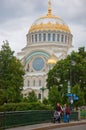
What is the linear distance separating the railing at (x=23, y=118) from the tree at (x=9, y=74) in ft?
76.0

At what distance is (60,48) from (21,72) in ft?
211

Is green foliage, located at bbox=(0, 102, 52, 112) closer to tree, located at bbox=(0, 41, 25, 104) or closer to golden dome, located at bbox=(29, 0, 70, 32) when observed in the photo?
tree, located at bbox=(0, 41, 25, 104)

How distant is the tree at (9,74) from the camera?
181 feet

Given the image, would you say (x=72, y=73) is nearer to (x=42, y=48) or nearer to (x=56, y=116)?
(x=56, y=116)

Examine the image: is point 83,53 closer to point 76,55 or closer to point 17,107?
point 76,55

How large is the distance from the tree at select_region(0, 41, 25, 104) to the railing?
23.2m

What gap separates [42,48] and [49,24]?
7.73m

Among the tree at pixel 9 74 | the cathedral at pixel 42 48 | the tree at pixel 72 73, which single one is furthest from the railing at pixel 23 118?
the cathedral at pixel 42 48

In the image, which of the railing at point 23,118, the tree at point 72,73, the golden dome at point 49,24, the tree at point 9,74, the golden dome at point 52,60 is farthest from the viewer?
the golden dome at point 49,24

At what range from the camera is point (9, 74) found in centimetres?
5678

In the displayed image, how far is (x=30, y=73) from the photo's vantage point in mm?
117625

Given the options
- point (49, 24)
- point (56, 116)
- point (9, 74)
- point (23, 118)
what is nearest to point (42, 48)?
point (49, 24)

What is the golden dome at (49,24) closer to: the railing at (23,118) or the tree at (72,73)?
the tree at (72,73)

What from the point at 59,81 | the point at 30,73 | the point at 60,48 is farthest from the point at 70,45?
the point at 59,81
